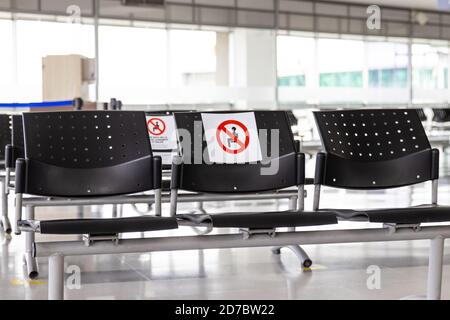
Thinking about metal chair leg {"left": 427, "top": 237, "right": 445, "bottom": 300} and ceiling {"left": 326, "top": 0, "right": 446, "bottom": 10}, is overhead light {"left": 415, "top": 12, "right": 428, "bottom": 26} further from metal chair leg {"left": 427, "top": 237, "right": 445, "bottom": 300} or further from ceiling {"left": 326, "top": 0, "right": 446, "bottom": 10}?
metal chair leg {"left": 427, "top": 237, "right": 445, "bottom": 300}

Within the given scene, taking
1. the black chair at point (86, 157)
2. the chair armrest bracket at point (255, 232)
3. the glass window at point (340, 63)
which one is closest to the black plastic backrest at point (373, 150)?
the chair armrest bracket at point (255, 232)

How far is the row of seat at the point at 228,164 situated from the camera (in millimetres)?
2736

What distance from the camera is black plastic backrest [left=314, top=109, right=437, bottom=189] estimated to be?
3203 millimetres

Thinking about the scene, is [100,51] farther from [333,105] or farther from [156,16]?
[333,105]

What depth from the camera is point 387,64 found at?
36.2 ft

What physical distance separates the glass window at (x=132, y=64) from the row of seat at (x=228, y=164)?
5716 millimetres

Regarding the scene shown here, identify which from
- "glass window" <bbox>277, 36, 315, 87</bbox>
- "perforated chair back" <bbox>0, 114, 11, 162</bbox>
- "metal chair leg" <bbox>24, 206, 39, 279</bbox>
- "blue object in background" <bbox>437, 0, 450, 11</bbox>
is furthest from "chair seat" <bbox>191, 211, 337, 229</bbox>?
"blue object in background" <bbox>437, 0, 450, 11</bbox>

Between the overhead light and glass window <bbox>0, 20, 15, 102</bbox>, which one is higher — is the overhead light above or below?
above

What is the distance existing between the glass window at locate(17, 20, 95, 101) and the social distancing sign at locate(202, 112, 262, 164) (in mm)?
5408

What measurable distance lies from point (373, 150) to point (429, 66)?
8.70 metres

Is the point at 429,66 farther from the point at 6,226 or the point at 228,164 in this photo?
the point at 228,164

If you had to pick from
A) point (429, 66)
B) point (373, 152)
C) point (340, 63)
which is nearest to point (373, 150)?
point (373, 152)

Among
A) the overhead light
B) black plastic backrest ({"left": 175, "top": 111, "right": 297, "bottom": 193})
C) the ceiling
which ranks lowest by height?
black plastic backrest ({"left": 175, "top": 111, "right": 297, "bottom": 193})

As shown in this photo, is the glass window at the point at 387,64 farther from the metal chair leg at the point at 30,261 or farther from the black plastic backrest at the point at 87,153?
the black plastic backrest at the point at 87,153
